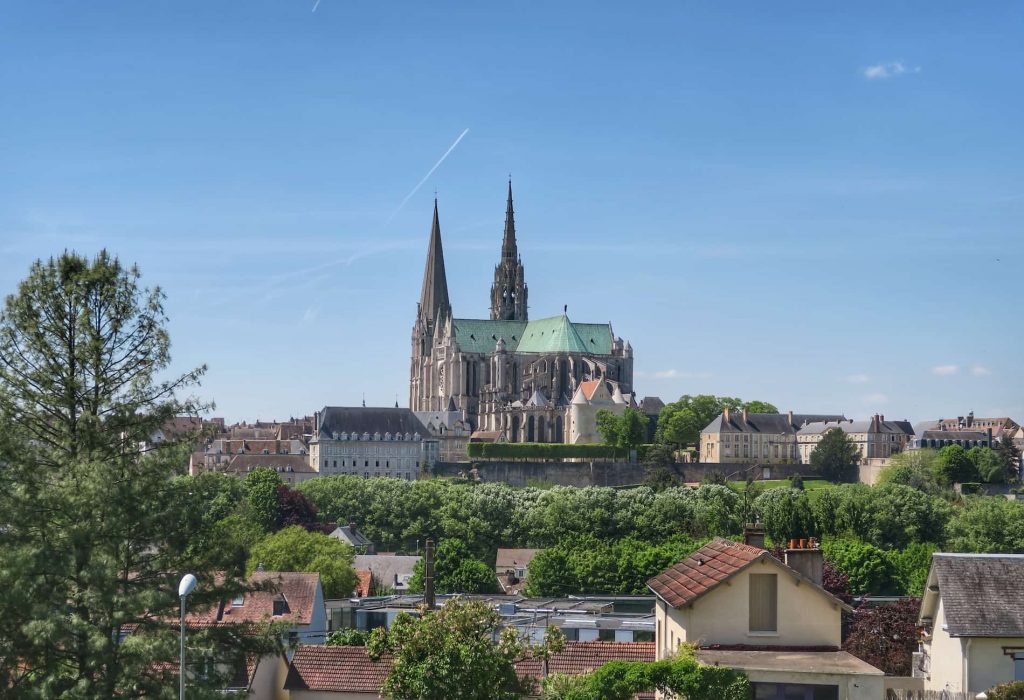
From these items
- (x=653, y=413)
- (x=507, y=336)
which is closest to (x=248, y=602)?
(x=653, y=413)

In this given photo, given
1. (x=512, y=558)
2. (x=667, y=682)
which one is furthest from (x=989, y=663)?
(x=512, y=558)

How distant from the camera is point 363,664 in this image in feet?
96.8

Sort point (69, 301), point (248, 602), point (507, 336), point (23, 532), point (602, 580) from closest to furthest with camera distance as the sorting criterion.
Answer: point (23, 532), point (69, 301), point (248, 602), point (602, 580), point (507, 336)

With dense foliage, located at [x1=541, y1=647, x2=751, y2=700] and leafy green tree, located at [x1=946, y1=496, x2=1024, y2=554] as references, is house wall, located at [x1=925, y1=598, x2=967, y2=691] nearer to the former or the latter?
dense foliage, located at [x1=541, y1=647, x2=751, y2=700]

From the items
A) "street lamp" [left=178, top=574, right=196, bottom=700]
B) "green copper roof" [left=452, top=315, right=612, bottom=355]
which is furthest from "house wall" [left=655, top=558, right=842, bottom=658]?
"green copper roof" [left=452, top=315, right=612, bottom=355]

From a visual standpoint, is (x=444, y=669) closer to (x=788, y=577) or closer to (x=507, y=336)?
(x=788, y=577)

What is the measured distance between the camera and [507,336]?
583 ft

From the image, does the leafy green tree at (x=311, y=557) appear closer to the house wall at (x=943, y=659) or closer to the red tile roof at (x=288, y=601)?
the red tile roof at (x=288, y=601)

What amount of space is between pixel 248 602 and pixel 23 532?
58.1 feet

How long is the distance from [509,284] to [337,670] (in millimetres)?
165199

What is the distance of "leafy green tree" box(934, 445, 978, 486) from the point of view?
12100 centimetres

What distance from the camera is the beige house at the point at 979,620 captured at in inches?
957

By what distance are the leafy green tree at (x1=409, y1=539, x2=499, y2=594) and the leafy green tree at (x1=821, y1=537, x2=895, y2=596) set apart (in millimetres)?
17314

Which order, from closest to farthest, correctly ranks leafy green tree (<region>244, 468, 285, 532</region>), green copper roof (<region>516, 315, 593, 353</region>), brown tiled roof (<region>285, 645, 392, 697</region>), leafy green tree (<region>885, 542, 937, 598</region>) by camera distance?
brown tiled roof (<region>285, 645, 392, 697</region>) < leafy green tree (<region>885, 542, 937, 598</region>) < leafy green tree (<region>244, 468, 285, 532</region>) < green copper roof (<region>516, 315, 593, 353</region>)
